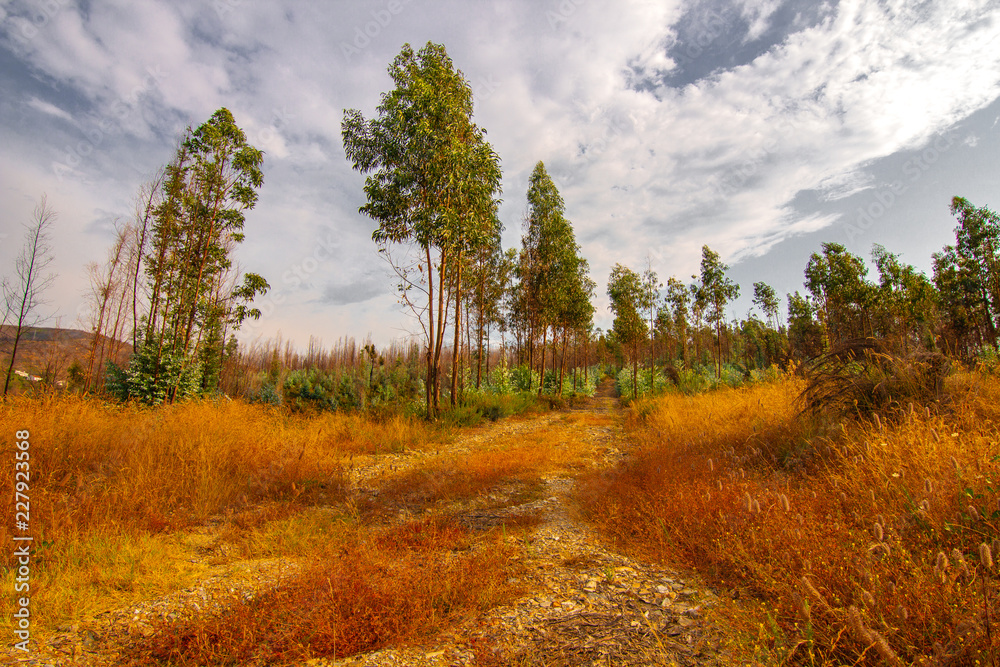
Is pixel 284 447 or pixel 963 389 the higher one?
pixel 963 389

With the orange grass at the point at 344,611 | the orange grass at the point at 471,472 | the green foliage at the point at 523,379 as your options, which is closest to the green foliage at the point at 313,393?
the orange grass at the point at 471,472

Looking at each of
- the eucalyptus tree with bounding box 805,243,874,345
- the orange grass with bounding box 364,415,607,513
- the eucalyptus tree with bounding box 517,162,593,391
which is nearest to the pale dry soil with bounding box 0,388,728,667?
the orange grass with bounding box 364,415,607,513

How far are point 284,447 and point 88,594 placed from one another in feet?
11.7

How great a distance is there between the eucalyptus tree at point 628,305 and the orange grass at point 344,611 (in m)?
16.8

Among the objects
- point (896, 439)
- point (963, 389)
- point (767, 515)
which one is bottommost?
point (767, 515)

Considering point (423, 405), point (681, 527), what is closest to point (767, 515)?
point (681, 527)

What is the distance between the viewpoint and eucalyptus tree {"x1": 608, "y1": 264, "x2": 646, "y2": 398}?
18.9m

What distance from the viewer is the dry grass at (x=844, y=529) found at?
68.2 inches

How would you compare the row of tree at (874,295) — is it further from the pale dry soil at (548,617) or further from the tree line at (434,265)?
the pale dry soil at (548,617)

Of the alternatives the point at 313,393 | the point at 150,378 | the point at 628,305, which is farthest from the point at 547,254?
the point at 150,378

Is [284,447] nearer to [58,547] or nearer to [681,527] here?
[58,547]

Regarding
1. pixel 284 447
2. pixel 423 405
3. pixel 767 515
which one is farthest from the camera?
pixel 423 405

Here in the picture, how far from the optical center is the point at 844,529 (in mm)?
2633

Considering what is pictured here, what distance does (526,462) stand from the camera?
6.51 metres
